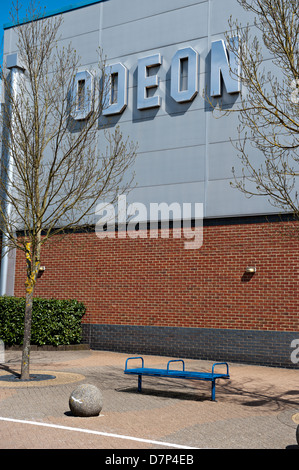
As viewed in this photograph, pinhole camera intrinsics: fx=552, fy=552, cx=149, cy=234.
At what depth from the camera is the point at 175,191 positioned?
16344 millimetres

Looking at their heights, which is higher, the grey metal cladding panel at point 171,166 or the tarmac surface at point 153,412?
the grey metal cladding panel at point 171,166

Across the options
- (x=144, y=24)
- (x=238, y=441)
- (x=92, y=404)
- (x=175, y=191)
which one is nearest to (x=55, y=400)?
(x=92, y=404)

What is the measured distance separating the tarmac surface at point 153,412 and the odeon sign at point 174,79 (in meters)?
7.30

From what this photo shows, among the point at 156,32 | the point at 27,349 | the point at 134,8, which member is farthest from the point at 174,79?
the point at 27,349

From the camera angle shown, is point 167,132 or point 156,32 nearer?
point 167,132

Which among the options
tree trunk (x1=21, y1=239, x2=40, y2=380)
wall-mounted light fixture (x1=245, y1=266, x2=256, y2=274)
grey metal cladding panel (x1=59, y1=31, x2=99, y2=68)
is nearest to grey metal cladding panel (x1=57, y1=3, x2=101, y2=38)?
grey metal cladding panel (x1=59, y1=31, x2=99, y2=68)

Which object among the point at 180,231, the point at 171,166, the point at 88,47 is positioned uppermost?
the point at 88,47

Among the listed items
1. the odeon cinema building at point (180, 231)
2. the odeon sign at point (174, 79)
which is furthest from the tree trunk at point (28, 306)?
the odeon sign at point (174, 79)

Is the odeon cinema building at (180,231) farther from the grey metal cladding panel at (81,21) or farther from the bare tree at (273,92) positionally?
the bare tree at (273,92)

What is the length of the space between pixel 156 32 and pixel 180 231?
6405mm

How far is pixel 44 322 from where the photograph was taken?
17.1 m

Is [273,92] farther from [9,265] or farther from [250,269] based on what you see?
[9,265]

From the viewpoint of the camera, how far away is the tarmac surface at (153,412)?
22.7ft
